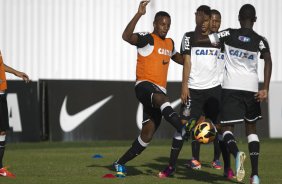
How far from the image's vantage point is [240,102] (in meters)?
10.2

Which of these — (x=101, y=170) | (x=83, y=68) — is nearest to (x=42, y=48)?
(x=83, y=68)

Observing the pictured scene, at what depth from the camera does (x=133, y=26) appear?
10328 mm

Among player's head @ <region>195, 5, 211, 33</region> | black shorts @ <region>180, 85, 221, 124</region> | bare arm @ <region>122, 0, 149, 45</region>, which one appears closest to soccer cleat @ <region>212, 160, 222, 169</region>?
black shorts @ <region>180, 85, 221, 124</region>

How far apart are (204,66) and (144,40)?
66.5 inches

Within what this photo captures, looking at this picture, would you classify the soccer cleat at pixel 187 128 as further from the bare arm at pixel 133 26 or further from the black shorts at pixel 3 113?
the black shorts at pixel 3 113

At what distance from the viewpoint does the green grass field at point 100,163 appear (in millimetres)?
10984

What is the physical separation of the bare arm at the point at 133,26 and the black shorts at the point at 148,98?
2.20 feet

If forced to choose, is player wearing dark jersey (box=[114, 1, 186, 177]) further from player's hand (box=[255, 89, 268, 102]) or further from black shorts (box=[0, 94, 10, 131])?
black shorts (box=[0, 94, 10, 131])

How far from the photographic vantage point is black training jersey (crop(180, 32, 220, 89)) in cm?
1207

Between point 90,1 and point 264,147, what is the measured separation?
10.1 metres

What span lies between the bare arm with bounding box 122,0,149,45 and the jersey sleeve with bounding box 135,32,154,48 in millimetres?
100

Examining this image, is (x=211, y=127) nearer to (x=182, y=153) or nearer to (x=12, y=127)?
(x=182, y=153)

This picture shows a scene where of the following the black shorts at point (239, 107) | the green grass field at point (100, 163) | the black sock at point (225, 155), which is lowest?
the green grass field at point (100, 163)

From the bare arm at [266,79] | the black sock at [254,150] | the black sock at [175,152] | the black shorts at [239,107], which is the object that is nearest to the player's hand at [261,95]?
the bare arm at [266,79]
